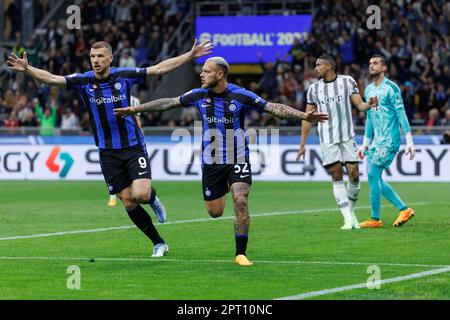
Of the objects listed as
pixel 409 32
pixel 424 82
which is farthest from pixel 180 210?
pixel 409 32

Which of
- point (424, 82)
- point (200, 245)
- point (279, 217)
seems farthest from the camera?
point (424, 82)

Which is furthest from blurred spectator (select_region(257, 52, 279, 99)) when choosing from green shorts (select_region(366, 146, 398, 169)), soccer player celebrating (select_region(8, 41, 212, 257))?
soccer player celebrating (select_region(8, 41, 212, 257))

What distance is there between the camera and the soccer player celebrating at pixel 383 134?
1631cm

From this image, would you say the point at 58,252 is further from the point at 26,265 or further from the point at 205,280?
the point at 205,280

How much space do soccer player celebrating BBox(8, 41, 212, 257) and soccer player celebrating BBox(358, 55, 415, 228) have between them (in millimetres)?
4658

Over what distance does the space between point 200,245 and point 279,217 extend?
4.55 meters

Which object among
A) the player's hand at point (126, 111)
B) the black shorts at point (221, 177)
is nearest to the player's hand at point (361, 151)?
the black shorts at point (221, 177)

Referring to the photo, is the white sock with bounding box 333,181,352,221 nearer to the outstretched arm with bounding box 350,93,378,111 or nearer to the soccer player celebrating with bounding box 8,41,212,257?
the outstretched arm with bounding box 350,93,378,111

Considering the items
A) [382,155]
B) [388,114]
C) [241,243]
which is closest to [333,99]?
[388,114]

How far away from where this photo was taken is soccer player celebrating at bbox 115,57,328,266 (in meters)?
11.9

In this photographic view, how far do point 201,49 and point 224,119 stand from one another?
32.0 inches

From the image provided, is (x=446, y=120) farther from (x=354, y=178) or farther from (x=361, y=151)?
(x=354, y=178)

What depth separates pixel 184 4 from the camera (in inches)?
1547

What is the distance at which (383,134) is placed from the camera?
650 inches
